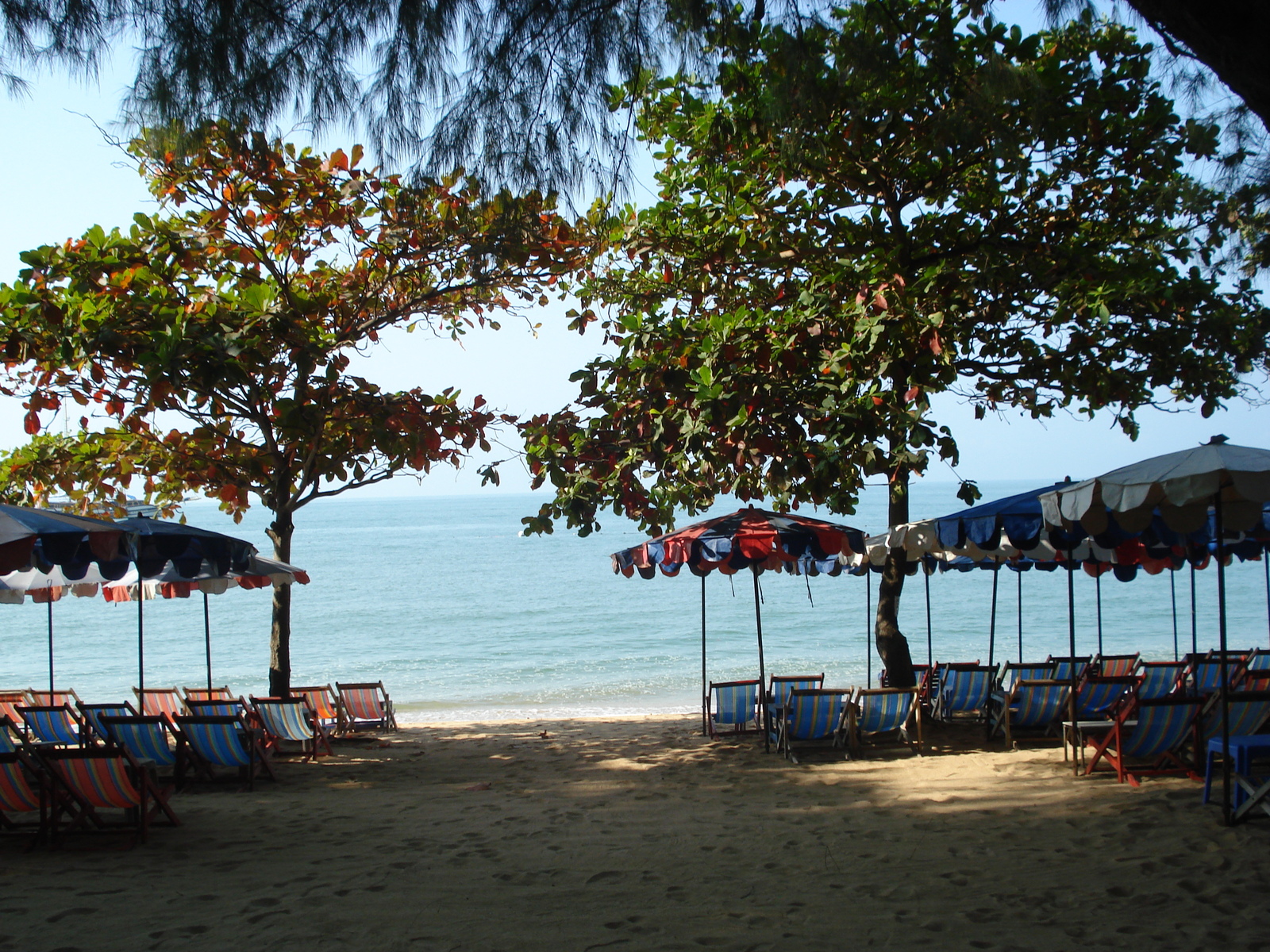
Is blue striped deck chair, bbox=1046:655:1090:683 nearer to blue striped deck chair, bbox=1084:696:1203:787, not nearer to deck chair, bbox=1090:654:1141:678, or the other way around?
deck chair, bbox=1090:654:1141:678

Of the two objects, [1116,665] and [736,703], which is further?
[1116,665]

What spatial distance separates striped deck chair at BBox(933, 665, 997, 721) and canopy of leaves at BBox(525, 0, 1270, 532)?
2250 mm

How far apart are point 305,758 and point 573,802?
364 cm

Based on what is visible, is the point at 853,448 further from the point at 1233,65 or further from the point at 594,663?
the point at 594,663

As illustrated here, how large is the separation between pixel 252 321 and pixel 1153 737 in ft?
25.6

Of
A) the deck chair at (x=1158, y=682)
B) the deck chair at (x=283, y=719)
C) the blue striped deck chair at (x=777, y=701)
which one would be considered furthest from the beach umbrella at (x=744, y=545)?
the deck chair at (x=283, y=719)

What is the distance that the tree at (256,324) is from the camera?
8.30m

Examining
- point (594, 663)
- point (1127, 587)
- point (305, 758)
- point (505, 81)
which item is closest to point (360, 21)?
point (505, 81)

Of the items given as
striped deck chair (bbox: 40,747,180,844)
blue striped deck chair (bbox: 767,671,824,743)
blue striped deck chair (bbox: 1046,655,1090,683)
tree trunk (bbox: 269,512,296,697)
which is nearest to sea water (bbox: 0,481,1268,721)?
blue striped deck chair (bbox: 767,671,824,743)

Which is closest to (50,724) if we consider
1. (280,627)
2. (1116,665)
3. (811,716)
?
(280,627)

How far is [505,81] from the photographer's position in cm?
568

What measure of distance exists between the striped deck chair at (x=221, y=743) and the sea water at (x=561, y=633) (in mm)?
5310

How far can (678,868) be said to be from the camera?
16.3 ft

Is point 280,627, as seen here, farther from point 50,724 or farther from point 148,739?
point 148,739
